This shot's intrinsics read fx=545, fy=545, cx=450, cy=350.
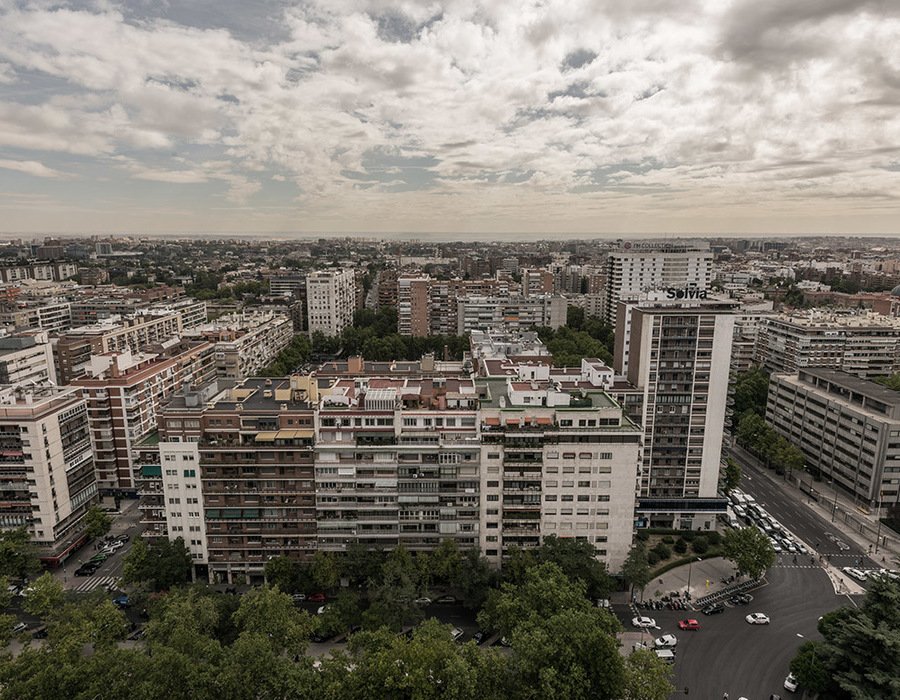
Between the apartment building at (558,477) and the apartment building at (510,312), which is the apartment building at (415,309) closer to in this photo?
the apartment building at (510,312)

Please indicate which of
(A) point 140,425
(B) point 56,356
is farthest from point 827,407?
(B) point 56,356

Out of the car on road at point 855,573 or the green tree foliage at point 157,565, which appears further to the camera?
the car on road at point 855,573

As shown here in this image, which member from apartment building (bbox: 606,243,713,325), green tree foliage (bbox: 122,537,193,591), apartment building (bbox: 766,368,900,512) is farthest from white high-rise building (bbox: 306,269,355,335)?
apartment building (bbox: 766,368,900,512)

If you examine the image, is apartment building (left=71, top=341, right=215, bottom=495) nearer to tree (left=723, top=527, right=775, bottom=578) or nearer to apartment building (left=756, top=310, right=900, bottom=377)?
tree (left=723, top=527, right=775, bottom=578)

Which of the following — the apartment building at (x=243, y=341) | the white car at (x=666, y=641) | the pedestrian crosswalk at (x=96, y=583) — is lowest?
the white car at (x=666, y=641)

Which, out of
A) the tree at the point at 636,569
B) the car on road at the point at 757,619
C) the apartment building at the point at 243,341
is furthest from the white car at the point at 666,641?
the apartment building at the point at 243,341

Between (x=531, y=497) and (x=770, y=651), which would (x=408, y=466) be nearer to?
(x=531, y=497)
